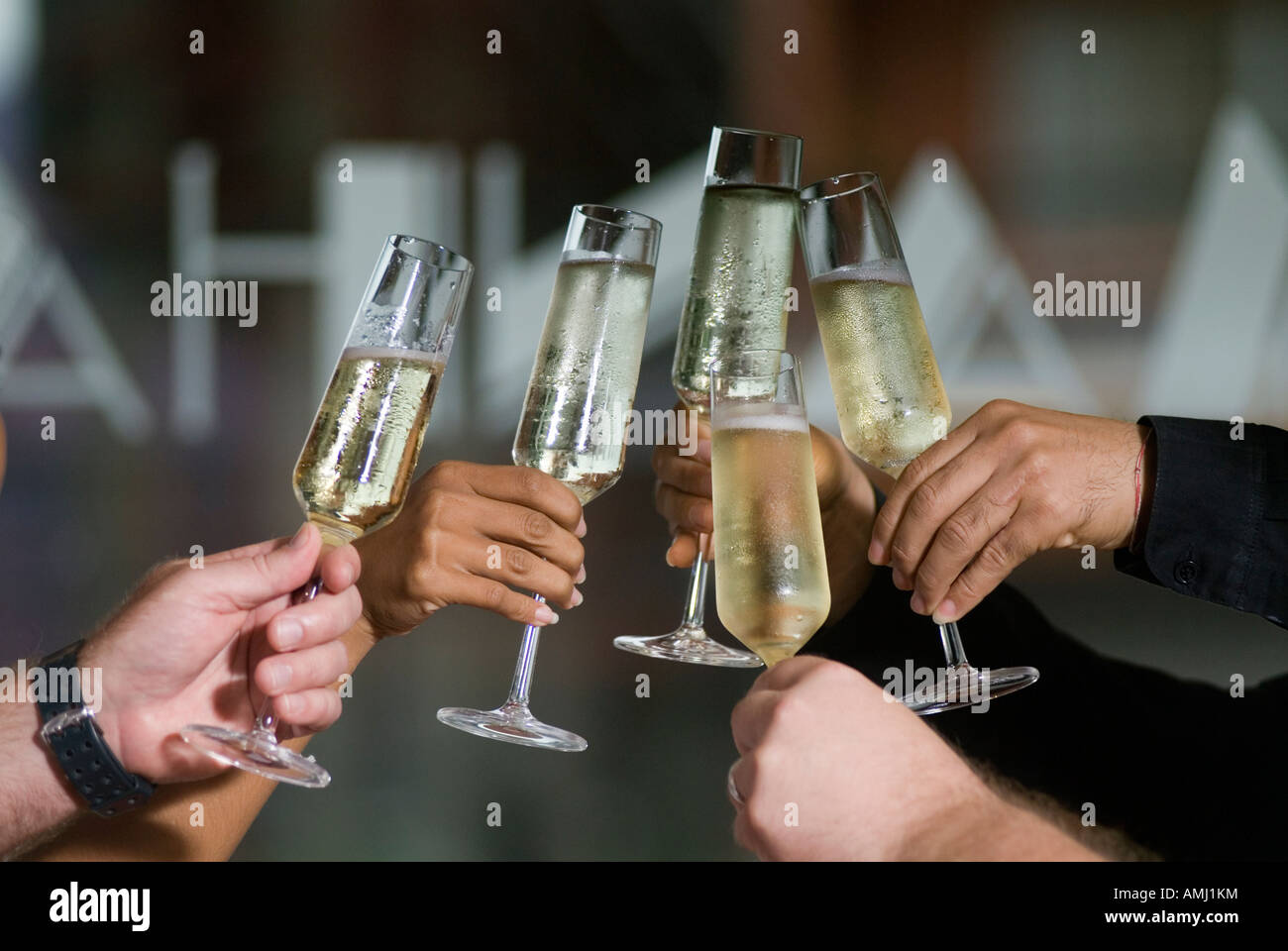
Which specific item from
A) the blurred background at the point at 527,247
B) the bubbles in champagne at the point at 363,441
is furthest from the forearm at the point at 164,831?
the blurred background at the point at 527,247

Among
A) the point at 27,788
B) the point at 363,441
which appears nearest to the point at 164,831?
the point at 27,788

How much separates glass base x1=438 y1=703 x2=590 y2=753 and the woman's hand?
136mm

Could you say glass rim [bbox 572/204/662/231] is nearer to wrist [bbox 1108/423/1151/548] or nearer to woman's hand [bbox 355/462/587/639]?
woman's hand [bbox 355/462/587/639]

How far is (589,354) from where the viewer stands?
1466 mm

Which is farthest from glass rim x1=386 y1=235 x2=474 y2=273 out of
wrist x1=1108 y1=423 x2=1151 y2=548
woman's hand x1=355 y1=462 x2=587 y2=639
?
wrist x1=1108 y1=423 x2=1151 y2=548

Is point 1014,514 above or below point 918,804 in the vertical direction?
above

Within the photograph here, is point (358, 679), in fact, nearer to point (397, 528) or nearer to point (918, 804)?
point (397, 528)

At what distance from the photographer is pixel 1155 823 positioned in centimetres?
241

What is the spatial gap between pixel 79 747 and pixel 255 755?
1.05 feet

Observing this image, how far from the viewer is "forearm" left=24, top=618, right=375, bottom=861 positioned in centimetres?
162

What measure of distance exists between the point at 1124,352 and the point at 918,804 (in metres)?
3.64

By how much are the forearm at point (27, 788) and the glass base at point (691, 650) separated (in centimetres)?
71
